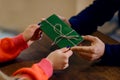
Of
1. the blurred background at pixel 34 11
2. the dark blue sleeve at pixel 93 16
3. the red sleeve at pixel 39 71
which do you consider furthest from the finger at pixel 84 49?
the blurred background at pixel 34 11

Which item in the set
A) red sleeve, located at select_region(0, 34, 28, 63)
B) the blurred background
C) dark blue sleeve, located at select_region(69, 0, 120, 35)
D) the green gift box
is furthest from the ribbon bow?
the blurred background

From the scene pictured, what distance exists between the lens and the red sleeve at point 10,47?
0.75m

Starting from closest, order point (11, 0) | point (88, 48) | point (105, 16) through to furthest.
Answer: point (88, 48), point (105, 16), point (11, 0)

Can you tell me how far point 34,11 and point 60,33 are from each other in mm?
912

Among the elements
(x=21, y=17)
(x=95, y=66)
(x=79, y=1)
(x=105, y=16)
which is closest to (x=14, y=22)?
(x=21, y=17)

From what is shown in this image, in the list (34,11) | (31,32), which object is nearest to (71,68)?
(31,32)

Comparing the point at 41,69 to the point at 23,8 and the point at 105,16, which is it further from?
the point at 23,8

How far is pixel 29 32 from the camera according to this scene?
30.9 inches

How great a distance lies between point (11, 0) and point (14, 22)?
135 millimetres

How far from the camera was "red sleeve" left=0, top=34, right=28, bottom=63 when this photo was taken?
75 cm

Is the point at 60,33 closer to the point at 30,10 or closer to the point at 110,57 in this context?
the point at 110,57

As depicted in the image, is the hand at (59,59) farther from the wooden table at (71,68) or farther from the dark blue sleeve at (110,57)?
the dark blue sleeve at (110,57)

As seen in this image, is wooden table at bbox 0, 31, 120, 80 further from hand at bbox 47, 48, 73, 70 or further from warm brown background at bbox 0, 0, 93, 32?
warm brown background at bbox 0, 0, 93, 32

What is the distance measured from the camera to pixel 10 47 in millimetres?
757
